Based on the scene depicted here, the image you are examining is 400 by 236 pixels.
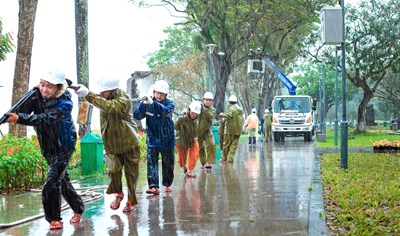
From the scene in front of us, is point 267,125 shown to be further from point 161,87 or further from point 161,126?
point 161,87

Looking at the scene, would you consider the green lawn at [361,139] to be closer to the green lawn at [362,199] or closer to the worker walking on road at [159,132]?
the green lawn at [362,199]

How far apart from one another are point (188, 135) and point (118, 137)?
4.35 m

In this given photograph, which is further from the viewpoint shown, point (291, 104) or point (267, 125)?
point (291, 104)

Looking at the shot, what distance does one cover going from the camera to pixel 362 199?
27.4ft

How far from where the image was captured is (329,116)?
110 metres

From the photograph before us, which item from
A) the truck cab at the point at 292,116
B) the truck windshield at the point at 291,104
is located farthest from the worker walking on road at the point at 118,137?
the truck windshield at the point at 291,104

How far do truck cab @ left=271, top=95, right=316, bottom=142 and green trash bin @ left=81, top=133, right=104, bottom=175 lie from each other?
60.7ft

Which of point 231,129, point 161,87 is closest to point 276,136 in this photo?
point 231,129

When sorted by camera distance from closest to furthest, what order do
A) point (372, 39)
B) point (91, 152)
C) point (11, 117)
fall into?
point (11, 117), point (91, 152), point (372, 39)

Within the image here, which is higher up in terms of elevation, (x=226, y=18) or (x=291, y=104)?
(x=226, y=18)

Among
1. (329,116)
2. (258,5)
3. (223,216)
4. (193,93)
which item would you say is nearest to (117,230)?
(223,216)

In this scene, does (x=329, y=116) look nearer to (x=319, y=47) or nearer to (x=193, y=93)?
(x=193, y=93)

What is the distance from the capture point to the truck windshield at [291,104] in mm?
31531

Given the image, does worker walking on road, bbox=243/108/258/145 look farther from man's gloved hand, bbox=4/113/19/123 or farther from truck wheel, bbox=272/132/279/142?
man's gloved hand, bbox=4/113/19/123
